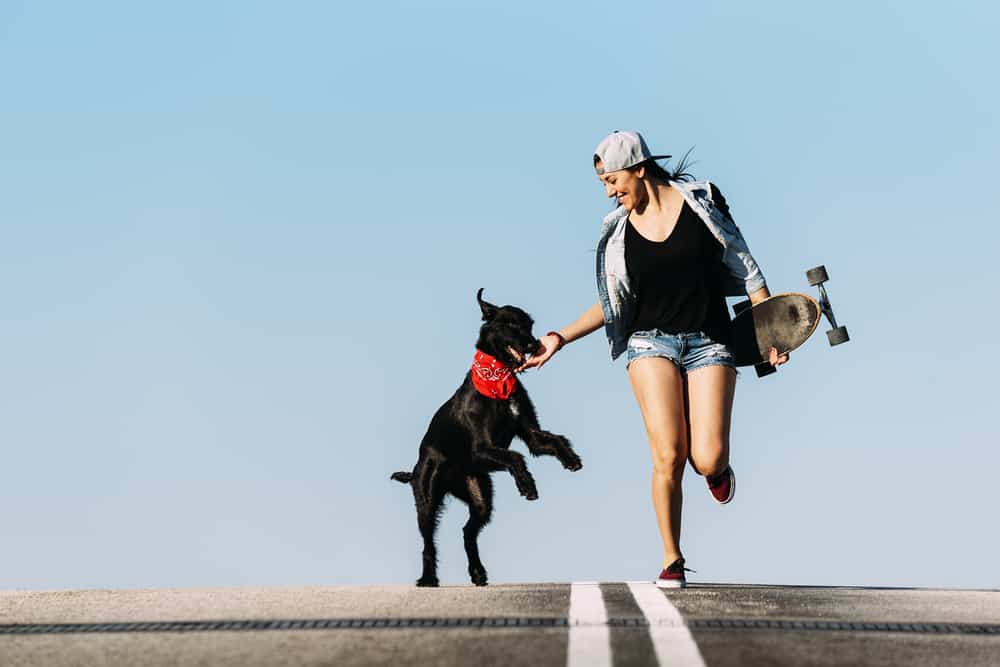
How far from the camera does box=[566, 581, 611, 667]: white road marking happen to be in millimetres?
4566

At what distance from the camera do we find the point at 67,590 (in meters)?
9.12

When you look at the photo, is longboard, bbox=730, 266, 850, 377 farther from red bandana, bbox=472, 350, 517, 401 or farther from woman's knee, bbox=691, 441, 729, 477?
red bandana, bbox=472, 350, 517, 401

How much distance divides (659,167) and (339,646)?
4.05 m

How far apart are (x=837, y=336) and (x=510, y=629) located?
3.63 m

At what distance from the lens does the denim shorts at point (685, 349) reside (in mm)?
7859

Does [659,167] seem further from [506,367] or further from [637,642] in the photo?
[637,642]

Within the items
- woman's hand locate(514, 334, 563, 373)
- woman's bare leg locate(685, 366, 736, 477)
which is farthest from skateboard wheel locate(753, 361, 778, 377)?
woman's hand locate(514, 334, 563, 373)

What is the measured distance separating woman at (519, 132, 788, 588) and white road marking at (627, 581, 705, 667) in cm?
102

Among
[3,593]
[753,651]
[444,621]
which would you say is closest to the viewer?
[753,651]

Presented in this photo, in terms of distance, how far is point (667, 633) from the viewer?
207 inches

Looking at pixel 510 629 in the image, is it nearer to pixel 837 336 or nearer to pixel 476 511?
pixel 837 336

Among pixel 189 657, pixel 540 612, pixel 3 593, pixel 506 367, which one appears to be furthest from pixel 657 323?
pixel 3 593

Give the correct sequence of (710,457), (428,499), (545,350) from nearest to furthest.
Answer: (710,457)
(545,350)
(428,499)

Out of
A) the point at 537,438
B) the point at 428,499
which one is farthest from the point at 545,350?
the point at 428,499
